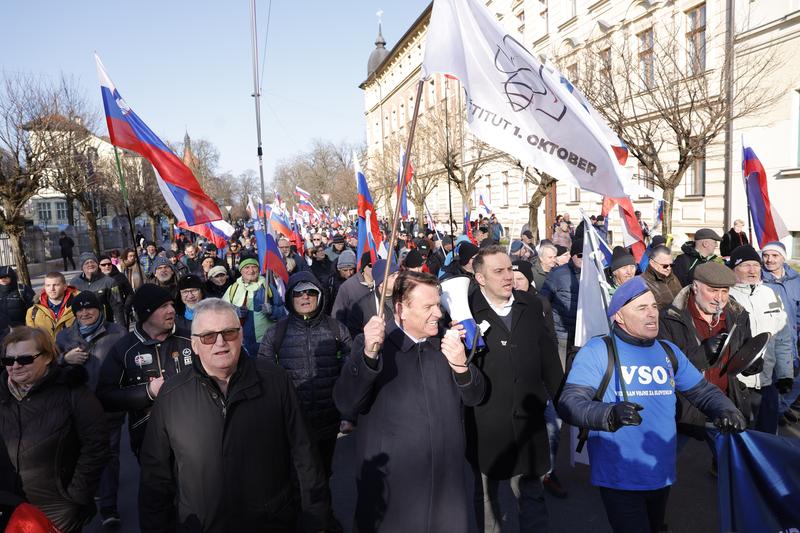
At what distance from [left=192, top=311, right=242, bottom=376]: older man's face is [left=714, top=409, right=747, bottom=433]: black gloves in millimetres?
2177

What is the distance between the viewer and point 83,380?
2.99m

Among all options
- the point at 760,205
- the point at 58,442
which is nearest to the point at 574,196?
the point at 760,205

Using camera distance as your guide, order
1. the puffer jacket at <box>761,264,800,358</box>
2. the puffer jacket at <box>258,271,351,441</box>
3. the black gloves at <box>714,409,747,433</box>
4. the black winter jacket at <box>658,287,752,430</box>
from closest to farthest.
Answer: the black gloves at <box>714,409,747,433</box>, the black winter jacket at <box>658,287,752,430</box>, the puffer jacket at <box>258,271,351,441</box>, the puffer jacket at <box>761,264,800,358</box>

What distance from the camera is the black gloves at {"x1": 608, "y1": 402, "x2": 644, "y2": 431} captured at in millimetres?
2270

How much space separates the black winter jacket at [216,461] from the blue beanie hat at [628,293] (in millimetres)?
1718

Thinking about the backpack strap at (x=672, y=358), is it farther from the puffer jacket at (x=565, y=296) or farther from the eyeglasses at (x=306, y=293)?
the puffer jacket at (x=565, y=296)

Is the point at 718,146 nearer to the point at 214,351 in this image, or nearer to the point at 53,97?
the point at 214,351

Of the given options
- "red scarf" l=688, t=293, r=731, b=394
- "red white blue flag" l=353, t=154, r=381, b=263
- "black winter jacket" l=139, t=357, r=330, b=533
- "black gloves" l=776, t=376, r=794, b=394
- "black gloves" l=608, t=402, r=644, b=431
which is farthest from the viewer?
"red white blue flag" l=353, t=154, r=381, b=263

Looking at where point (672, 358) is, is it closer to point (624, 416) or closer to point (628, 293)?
point (628, 293)

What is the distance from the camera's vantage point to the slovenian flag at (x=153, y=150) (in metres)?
5.55

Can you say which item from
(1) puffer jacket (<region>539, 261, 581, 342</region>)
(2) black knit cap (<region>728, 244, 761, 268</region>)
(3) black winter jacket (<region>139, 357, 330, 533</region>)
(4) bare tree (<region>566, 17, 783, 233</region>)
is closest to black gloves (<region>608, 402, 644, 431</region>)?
(3) black winter jacket (<region>139, 357, 330, 533</region>)

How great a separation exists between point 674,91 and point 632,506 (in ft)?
45.9

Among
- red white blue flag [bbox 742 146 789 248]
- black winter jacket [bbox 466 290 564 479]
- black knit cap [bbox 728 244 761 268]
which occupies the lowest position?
black winter jacket [bbox 466 290 564 479]

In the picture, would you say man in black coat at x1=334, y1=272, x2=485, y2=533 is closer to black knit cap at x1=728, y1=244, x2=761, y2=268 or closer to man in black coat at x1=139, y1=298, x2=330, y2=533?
man in black coat at x1=139, y1=298, x2=330, y2=533
